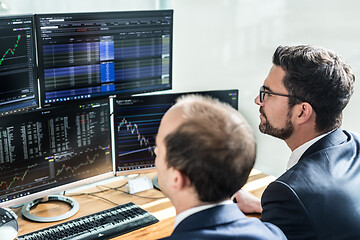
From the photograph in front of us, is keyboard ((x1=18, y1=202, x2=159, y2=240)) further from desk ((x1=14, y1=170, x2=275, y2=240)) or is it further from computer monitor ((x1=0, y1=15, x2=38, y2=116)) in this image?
computer monitor ((x1=0, y1=15, x2=38, y2=116))

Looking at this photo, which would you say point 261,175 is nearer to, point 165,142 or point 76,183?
point 76,183

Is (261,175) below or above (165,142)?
below

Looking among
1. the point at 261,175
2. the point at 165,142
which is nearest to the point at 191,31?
the point at 261,175

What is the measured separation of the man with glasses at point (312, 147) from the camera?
5.03 ft

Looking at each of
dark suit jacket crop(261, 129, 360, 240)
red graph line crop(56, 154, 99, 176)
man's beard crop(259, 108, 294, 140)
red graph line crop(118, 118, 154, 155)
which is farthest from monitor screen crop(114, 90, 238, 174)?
dark suit jacket crop(261, 129, 360, 240)

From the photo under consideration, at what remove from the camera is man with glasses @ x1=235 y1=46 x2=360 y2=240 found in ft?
5.03

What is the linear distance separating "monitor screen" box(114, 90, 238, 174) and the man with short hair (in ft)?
3.43

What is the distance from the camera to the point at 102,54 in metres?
2.20

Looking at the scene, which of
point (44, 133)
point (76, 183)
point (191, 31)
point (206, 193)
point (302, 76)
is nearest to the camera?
point (206, 193)

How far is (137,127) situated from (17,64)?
2.19 feet

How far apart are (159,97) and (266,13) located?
0.85m

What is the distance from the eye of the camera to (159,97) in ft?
7.59

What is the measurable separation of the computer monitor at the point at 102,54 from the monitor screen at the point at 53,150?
0.11 metres

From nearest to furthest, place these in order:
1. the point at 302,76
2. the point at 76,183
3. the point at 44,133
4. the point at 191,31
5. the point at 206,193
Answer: the point at 206,193 < the point at 302,76 < the point at 44,133 < the point at 76,183 < the point at 191,31
